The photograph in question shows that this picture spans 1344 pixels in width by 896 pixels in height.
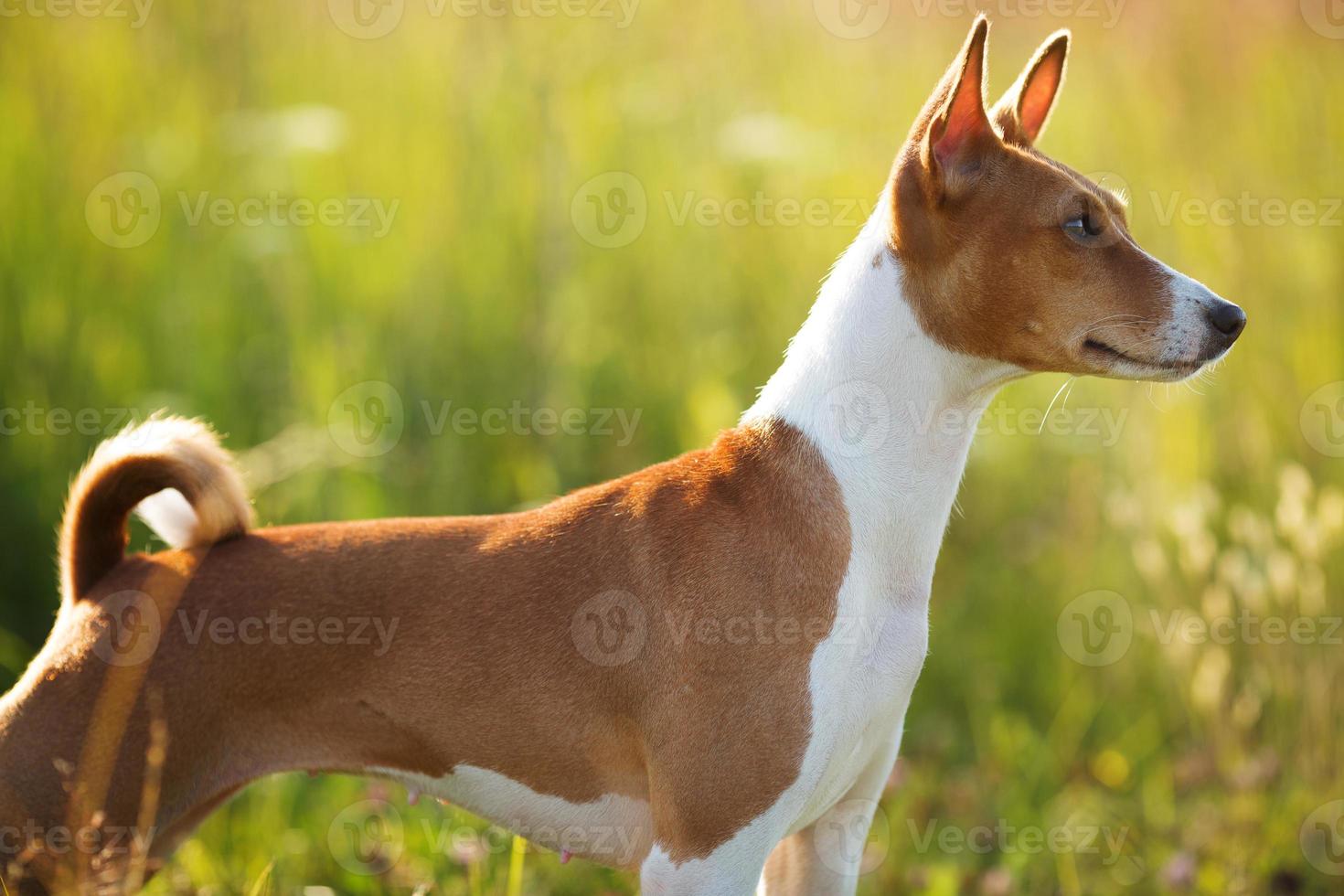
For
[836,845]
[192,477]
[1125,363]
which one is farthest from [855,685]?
[192,477]

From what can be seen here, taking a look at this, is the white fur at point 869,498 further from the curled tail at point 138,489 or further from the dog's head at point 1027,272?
the curled tail at point 138,489

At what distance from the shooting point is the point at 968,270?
2.69 m

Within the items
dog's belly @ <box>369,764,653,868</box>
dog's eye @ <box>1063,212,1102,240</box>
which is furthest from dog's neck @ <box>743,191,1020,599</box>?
dog's belly @ <box>369,764,653,868</box>

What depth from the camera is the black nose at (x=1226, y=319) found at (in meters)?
2.66

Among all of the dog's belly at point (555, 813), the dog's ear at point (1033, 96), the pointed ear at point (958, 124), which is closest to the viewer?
the pointed ear at point (958, 124)

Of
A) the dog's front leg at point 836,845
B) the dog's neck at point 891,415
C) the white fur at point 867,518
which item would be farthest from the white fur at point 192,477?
the dog's front leg at point 836,845

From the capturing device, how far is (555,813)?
2889 mm

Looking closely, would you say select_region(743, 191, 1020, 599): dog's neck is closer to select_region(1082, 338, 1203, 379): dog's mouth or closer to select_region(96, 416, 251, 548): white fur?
select_region(1082, 338, 1203, 379): dog's mouth

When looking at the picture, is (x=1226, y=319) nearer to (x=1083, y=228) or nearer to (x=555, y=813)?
(x=1083, y=228)

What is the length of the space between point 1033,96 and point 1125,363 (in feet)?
2.89

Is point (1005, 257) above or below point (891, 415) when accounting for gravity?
above

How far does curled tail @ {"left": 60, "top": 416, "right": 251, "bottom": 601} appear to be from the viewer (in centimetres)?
293

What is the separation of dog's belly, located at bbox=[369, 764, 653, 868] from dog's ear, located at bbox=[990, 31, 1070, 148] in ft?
5.73

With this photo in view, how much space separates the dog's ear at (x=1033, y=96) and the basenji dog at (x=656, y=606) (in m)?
0.02
